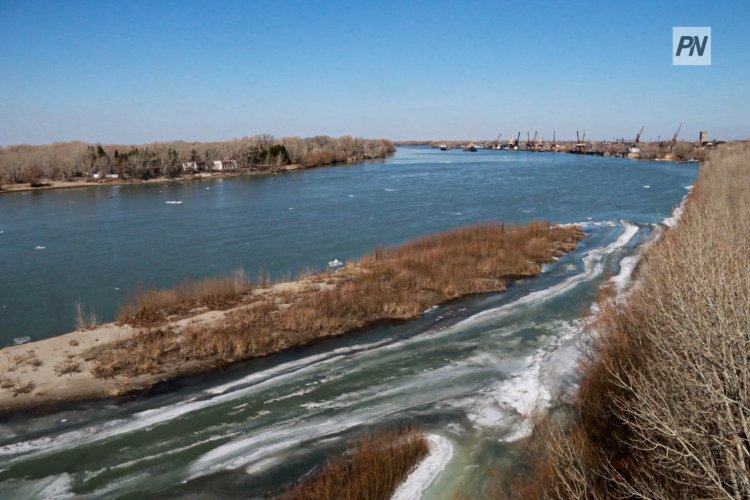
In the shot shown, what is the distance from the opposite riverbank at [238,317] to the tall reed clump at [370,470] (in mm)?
5375

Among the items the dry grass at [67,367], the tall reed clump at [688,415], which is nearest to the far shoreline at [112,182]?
the dry grass at [67,367]

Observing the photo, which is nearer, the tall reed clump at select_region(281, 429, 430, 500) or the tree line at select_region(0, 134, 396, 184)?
the tall reed clump at select_region(281, 429, 430, 500)

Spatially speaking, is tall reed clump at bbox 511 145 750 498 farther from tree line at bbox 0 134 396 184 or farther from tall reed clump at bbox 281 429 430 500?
tree line at bbox 0 134 396 184

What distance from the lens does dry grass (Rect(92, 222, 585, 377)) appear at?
12703mm

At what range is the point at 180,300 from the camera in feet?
52.6

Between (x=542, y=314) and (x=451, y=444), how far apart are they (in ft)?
25.3

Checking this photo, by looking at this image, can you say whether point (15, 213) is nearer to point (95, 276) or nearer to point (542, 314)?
point (95, 276)

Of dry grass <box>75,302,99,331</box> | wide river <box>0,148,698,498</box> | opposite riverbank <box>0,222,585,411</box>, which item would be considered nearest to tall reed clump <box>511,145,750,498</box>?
wide river <box>0,148,698,498</box>

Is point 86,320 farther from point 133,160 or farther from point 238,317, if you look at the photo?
point 133,160

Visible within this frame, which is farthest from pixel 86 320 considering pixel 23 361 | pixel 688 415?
pixel 688 415

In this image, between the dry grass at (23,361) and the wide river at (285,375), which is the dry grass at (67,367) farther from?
the wide river at (285,375)

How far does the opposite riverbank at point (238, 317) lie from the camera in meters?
11.5

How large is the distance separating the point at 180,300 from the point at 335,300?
4.93 meters

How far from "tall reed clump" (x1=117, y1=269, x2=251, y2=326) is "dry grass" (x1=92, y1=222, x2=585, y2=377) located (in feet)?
0.11
